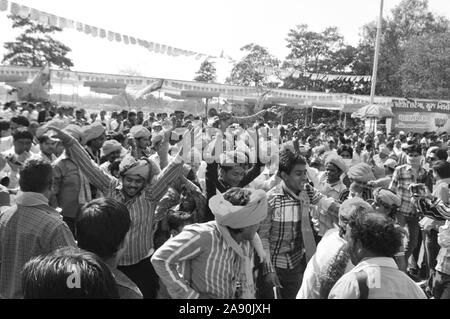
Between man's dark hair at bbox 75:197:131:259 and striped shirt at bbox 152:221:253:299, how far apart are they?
0.41 metres

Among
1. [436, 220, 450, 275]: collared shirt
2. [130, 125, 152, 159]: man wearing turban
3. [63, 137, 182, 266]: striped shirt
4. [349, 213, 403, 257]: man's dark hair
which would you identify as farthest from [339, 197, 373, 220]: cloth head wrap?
[130, 125, 152, 159]: man wearing turban

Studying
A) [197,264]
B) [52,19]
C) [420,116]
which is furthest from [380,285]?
[420,116]

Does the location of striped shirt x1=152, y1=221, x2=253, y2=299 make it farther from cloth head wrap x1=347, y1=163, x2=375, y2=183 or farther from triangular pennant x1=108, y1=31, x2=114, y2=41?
triangular pennant x1=108, y1=31, x2=114, y2=41

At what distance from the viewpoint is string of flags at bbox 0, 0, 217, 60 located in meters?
8.73

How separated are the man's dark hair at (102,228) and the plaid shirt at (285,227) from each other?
5.35 ft

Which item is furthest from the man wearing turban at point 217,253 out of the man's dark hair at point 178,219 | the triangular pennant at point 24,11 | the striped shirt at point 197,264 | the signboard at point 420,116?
the signboard at point 420,116

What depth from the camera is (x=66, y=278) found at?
1472mm

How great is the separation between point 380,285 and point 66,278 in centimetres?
138

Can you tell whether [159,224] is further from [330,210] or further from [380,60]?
[380,60]

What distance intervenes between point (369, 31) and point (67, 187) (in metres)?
45.5

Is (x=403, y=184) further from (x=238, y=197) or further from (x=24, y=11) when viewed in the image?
(x=24, y=11)

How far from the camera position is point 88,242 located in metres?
2.23

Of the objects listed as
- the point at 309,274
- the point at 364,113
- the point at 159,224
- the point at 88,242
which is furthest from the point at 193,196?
the point at 364,113

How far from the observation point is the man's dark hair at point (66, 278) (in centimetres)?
147
